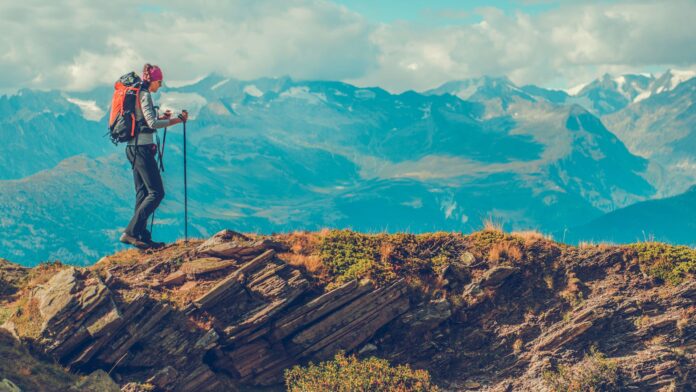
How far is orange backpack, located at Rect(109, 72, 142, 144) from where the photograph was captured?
2323 cm

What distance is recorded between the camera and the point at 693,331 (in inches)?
882

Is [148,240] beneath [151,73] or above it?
beneath

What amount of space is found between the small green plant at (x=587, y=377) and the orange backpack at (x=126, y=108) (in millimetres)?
14873

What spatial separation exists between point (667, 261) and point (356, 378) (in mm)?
11281

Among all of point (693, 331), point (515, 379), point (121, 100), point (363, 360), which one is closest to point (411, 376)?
point (363, 360)

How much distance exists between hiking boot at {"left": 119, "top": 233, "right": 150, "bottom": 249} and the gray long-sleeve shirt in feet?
10.0

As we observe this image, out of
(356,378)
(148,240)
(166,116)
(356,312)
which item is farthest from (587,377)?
(166,116)

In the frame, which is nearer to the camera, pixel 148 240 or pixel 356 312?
pixel 356 312

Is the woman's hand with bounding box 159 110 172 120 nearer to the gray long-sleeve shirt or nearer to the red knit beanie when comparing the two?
the gray long-sleeve shirt

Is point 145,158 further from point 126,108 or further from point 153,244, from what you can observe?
point 153,244

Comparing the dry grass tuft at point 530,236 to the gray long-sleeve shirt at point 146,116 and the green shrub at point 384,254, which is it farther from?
the gray long-sleeve shirt at point 146,116

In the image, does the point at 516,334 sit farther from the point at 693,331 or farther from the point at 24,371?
the point at 24,371

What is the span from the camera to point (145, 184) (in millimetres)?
24344

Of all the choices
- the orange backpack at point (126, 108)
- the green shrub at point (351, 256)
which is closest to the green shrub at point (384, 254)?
the green shrub at point (351, 256)
